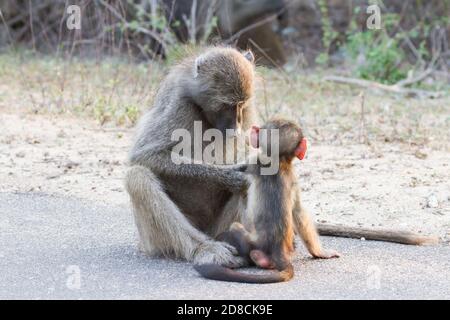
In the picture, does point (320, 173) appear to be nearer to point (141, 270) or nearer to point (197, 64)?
point (197, 64)

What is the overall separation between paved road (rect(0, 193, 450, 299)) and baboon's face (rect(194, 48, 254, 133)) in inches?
34.3

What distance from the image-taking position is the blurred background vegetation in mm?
9750

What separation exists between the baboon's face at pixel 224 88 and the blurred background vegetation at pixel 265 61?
117 inches

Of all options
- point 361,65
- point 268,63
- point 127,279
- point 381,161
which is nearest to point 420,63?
point 361,65

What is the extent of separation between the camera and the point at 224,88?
5.15m

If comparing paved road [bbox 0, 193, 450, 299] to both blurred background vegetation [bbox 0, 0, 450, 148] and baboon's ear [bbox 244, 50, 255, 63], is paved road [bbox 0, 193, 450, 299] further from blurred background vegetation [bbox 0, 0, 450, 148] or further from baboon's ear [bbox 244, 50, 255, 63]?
blurred background vegetation [bbox 0, 0, 450, 148]

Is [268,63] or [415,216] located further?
[268,63]

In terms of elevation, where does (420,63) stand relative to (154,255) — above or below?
above

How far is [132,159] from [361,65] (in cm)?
744

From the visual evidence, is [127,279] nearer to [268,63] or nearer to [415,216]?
[415,216]

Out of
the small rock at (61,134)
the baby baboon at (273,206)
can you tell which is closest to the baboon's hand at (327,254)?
the baby baboon at (273,206)

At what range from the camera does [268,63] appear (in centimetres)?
1315

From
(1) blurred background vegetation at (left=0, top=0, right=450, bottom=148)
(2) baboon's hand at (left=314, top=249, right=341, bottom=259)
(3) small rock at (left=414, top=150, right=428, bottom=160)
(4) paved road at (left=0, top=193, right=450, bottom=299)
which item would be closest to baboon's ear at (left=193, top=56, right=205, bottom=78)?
(4) paved road at (left=0, top=193, right=450, bottom=299)
